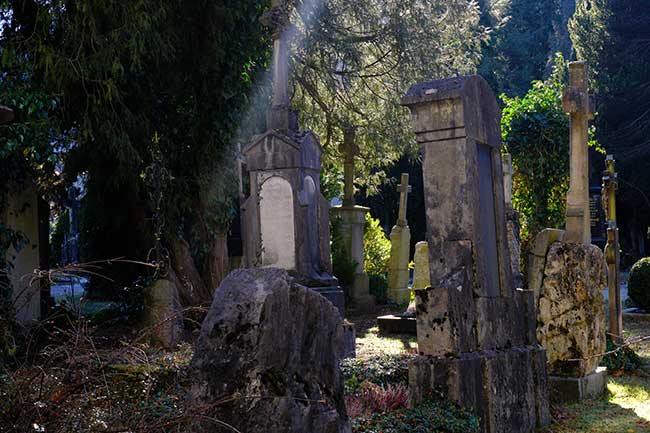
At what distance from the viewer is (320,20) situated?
1742cm

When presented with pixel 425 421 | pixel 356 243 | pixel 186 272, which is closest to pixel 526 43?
pixel 356 243

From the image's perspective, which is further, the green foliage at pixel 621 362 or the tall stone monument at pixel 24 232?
the tall stone monument at pixel 24 232

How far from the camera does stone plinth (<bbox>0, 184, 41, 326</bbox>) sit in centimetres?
1314

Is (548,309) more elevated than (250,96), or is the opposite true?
(250,96)

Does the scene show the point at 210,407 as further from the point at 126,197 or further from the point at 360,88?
the point at 360,88

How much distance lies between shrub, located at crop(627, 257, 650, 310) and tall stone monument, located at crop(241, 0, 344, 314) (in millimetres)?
6811

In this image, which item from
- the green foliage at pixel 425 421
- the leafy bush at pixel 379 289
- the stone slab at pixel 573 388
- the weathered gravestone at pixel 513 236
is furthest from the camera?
the leafy bush at pixel 379 289

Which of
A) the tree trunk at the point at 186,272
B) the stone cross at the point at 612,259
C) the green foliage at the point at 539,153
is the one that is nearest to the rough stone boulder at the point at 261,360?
the stone cross at the point at 612,259

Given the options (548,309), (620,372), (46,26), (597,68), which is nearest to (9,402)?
(548,309)

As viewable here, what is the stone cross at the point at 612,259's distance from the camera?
1146cm

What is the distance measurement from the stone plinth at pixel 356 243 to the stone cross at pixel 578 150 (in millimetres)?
8241

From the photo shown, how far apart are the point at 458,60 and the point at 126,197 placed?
319 inches

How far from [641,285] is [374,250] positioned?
340 inches

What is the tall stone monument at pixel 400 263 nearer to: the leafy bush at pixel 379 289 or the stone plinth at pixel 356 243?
the leafy bush at pixel 379 289
